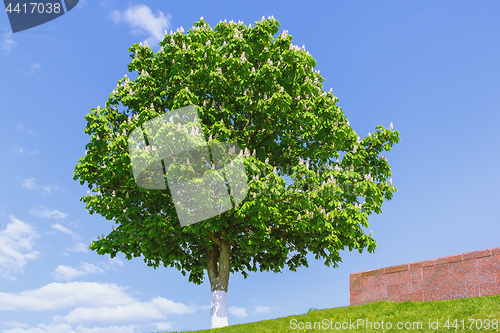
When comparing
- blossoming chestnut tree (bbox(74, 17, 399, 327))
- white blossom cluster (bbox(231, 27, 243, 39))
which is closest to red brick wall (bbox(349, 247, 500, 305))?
blossoming chestnut tree (bbox(74, 17, 399, 327))

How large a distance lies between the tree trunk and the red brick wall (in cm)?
737

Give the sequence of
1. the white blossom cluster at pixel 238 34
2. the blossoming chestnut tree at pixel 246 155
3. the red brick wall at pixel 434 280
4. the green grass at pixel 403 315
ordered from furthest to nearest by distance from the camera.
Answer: the white blossom cluster at pixel 238 34 → the red brick wall at pixel 434 280 → the blossoming chestnut tree at pixel 246 155 → the green grass at pixel 403 315

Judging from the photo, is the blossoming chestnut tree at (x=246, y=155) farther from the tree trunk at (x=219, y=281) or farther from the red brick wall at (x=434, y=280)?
the red brick wall at (x=434, y=280)

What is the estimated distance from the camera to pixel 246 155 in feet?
55.1

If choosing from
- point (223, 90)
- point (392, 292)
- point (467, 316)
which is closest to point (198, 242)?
point (223, 90)

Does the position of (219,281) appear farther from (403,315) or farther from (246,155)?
(403,315)

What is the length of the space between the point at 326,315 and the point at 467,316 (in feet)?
18.2

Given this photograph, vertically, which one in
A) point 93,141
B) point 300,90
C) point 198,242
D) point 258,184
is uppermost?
point 300,90

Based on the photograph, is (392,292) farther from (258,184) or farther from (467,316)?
(258,184)

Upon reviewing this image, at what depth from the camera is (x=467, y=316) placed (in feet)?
48.0

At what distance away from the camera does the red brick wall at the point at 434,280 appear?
18.6 meters

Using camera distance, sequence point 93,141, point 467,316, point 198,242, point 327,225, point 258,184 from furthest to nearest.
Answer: point 198,242, point 93,141, point 327,225, point 258,184, point 467,316

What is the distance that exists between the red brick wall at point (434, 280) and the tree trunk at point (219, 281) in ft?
24.2

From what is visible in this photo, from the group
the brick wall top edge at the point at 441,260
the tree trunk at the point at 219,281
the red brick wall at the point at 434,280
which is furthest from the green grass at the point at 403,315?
the brick wall top edge at the point at 441,260
